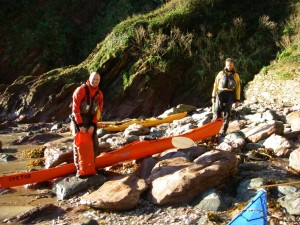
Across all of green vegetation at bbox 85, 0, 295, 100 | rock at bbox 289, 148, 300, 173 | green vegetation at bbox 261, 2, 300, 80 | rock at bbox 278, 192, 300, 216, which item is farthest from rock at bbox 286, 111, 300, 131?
green vegetation at bbox 85, 0, 295, 100

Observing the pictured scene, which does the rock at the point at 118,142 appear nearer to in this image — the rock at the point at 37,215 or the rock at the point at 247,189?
the rock at the point at 37,215

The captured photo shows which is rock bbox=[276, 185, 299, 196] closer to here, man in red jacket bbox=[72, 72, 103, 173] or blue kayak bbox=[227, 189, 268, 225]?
blue kayak bbox=[227, 189, 268, 225]

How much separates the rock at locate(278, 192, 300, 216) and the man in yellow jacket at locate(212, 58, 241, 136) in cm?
317

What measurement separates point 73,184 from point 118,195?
0.96m

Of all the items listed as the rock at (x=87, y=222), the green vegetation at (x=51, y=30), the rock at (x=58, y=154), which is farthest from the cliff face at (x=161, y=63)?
the rock at (x=87, y=222)

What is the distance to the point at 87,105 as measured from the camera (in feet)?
16.8

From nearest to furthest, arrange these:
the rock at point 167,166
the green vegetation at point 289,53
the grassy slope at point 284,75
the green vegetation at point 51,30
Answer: the rock at point 167,166
the grassy slope at point 284,75
the green vegetation at point 289,53
the green vegetation at point 51,30

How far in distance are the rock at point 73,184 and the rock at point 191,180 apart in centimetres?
91

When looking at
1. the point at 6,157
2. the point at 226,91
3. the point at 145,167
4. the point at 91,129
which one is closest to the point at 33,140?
the point at 6,157

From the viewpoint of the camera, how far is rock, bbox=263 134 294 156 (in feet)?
19.1

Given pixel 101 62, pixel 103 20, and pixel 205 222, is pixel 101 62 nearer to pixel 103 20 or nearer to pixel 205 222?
pixel 103 20

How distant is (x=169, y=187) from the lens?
14.4 ft

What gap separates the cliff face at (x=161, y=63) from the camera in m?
13.8

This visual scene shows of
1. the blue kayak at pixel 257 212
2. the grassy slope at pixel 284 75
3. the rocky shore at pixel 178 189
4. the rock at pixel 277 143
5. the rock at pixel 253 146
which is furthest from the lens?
the grassy slope at pixel 284 75
